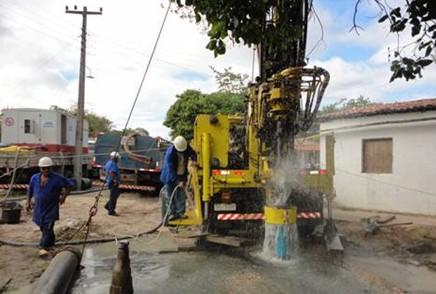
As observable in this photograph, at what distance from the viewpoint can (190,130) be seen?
2803 cm

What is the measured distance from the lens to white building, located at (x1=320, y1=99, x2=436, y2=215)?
1399 centimetres

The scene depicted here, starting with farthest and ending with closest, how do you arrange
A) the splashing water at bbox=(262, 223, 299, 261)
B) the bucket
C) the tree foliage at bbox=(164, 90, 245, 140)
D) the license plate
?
the tree foliage at bbox=(164, 90, 245, 140)
the bucket
the license plate
the splashing water at bbox=(262, 223, 299, 261)

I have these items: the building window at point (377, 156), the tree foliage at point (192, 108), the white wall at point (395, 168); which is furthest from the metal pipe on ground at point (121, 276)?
the tree foliage at point (192, 108)

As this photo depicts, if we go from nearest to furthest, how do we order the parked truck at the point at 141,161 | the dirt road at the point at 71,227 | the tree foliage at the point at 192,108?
1. the dirt road at the point at 71,227
2. the parked truck at the point at 141,161
3. the tree foliage at the point at 192,108

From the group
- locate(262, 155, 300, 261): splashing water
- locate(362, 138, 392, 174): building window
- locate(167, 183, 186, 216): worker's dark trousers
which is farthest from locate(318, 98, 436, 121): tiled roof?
locate(167, 183, 186, 216): worker's dark trousers

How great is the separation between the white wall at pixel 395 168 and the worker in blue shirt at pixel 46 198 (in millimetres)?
8978

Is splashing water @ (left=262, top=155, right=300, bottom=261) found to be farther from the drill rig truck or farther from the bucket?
the bucket

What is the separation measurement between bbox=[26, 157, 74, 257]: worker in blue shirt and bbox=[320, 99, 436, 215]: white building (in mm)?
7579

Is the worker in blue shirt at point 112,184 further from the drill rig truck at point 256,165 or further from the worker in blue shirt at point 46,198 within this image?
the worker in blue shirt at point 46,198

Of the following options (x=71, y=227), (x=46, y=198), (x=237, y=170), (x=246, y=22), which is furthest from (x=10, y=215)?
(x=246, y=22)

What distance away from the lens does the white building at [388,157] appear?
14.0m

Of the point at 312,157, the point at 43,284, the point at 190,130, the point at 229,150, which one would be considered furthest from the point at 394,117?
the point at 190,130

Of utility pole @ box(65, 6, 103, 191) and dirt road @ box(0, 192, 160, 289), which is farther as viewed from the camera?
utility pole @ box(65, 6, 103, 191)

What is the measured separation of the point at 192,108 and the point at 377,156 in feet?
48.8
